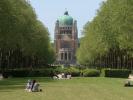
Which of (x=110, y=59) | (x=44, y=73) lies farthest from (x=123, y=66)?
(x=44, y=73)

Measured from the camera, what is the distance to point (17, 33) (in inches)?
2844

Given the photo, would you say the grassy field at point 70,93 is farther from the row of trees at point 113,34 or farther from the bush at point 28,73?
the bush at point 28,73

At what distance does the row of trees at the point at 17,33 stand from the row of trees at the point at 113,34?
1155 cm

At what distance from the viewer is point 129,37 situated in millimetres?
68375

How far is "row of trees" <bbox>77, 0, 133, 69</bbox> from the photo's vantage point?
66125 mm

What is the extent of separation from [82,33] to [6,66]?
30.8m

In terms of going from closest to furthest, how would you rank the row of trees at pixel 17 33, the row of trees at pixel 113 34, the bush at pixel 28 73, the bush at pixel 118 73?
the row of trees at pixel 17 33 < the row of trees at pixel 113 34 < the bush at pixel 28 73 < the bush at pixel 118 73

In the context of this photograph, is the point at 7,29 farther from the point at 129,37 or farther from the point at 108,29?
the point at 108,29

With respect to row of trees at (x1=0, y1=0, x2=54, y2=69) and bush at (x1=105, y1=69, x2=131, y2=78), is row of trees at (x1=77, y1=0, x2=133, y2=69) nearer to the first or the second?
bush at (x1=105, y1=69, x2=131, y2=78)

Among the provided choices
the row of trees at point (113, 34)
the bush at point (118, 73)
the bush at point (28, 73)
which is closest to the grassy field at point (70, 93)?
the row of trees at point (113, 34)

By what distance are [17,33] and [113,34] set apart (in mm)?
20880

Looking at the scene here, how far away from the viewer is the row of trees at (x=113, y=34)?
66125 millimetres

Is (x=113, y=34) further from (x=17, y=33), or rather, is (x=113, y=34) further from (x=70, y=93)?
(x=70, y=93)

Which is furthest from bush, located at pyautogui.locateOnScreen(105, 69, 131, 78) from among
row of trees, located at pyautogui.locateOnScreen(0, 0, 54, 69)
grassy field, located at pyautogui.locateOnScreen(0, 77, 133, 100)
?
grassy field, located at pyautogui.locateOnScreen(0, 77, 133, 100)
